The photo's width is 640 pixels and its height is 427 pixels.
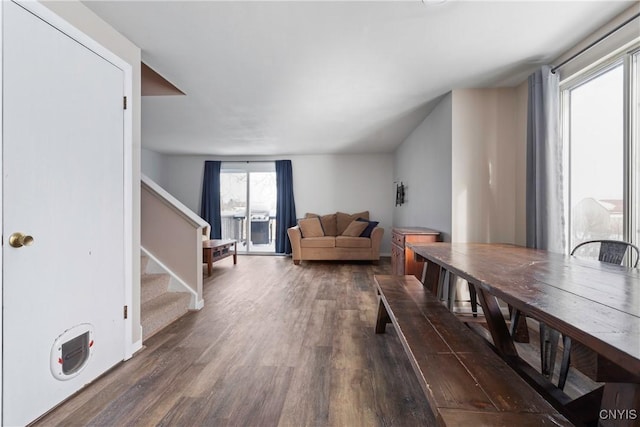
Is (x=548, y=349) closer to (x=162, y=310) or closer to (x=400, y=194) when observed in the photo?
(x=162, y=310)

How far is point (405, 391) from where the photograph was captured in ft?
4.98

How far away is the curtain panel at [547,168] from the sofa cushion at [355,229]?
10.9ft

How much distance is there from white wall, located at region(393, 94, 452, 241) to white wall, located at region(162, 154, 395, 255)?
122cm

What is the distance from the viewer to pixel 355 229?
559 cm

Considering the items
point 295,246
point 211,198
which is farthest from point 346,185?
point 211,198

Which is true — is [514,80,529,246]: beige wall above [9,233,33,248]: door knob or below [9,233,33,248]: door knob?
above

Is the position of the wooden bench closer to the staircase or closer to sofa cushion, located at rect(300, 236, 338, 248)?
the staircase

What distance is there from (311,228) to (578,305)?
4.94 meters

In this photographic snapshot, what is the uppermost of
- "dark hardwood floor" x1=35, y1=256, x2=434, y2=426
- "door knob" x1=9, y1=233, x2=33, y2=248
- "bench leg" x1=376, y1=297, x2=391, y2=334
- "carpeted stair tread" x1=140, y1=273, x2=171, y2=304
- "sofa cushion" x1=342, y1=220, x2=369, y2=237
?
"door knob" x1=9, y1=233, x2=33, y2=248

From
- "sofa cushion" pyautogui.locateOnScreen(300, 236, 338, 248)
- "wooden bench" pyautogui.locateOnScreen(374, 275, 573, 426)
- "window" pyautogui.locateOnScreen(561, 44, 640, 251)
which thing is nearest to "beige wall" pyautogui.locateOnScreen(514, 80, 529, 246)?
"window" pyautogui.locateOnScreen(561, 44, 640, 251)

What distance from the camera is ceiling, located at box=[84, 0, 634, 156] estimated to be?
5.52ft

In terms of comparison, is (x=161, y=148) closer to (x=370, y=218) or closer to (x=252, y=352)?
(x=370, y=218)

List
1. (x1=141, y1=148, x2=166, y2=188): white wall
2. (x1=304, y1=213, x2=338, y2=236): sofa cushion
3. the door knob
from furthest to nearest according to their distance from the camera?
(x1=304, y1=213, x2=338, y2=236): sofa cushion, (x1=141, y1=148, x2=166, y2=188): white wall, the door knob

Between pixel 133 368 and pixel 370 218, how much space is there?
5352 millimetres
